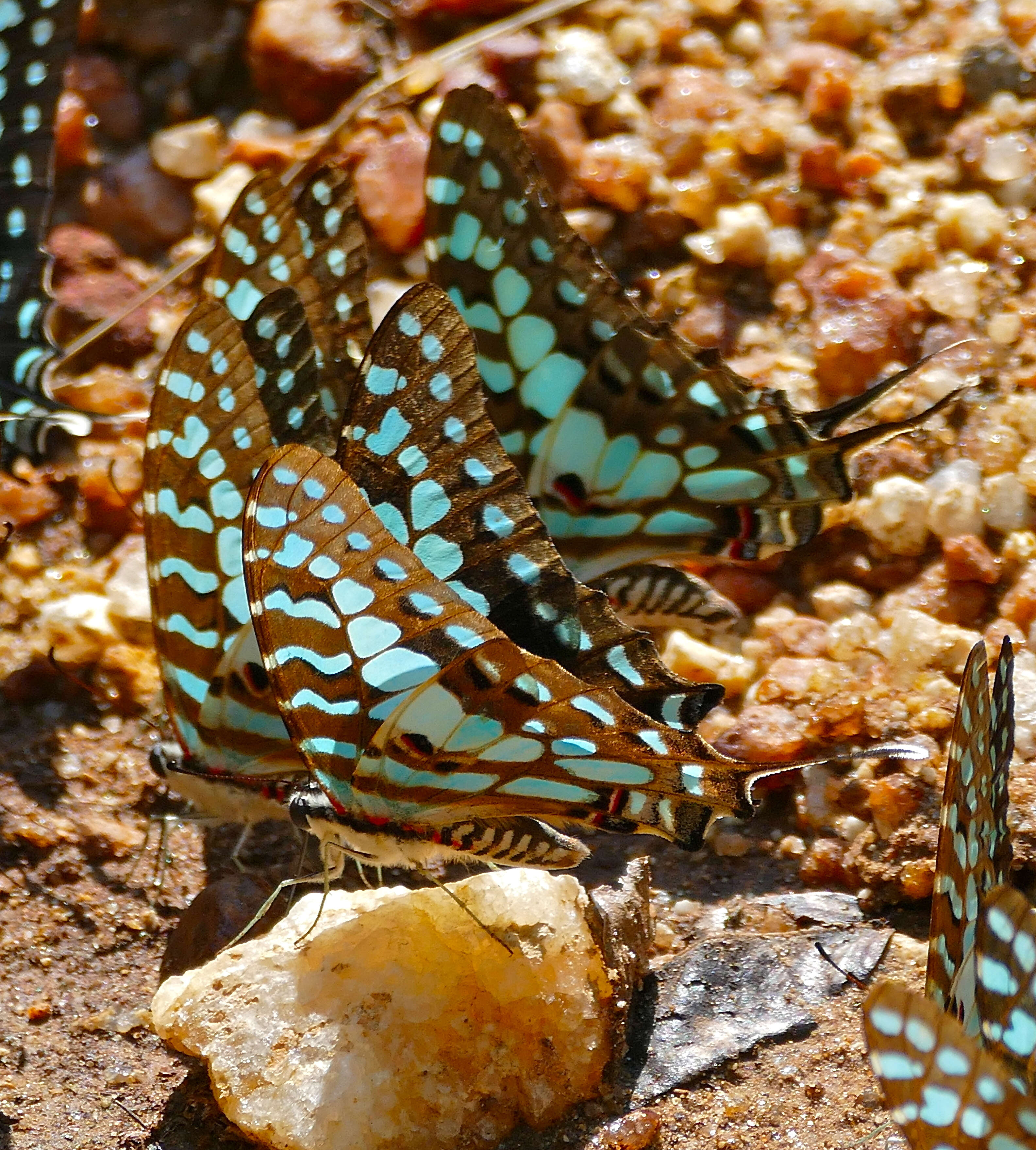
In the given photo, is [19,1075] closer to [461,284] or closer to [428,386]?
[428,386]

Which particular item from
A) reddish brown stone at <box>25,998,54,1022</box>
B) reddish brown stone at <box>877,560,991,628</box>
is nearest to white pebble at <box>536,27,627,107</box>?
reddish brown stone at <box>877,560,991,628</box>

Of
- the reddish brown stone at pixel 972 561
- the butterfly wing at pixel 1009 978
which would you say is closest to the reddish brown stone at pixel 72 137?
the reddish brown stone at pixel 972 561

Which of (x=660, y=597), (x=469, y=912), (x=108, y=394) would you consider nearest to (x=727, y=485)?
(x=660, y=597)

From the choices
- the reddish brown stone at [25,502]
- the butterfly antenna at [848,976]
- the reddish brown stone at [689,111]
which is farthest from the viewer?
the reddish brown stone at [689,111]

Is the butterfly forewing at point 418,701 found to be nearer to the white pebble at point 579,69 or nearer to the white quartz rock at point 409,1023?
the white quartz rock at point 409,1023

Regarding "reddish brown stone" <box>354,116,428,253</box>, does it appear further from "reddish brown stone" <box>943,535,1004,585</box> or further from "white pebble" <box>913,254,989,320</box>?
"reddish brown stone" <box>943,535,1004,585</box>

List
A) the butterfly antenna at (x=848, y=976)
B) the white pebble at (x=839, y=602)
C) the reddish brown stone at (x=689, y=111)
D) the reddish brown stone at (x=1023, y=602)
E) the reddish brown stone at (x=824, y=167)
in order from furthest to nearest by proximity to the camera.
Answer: the reddish brown stone at (x=689, y=111), the reddish brown stone at (x=824, y=167), the white pebble at (x=839, y=602), the reddish brown stone at (x=1023, y=602), the butterfly antenna at (x=848, y=976)

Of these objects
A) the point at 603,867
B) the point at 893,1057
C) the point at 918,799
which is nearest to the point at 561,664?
the point at 603,867
